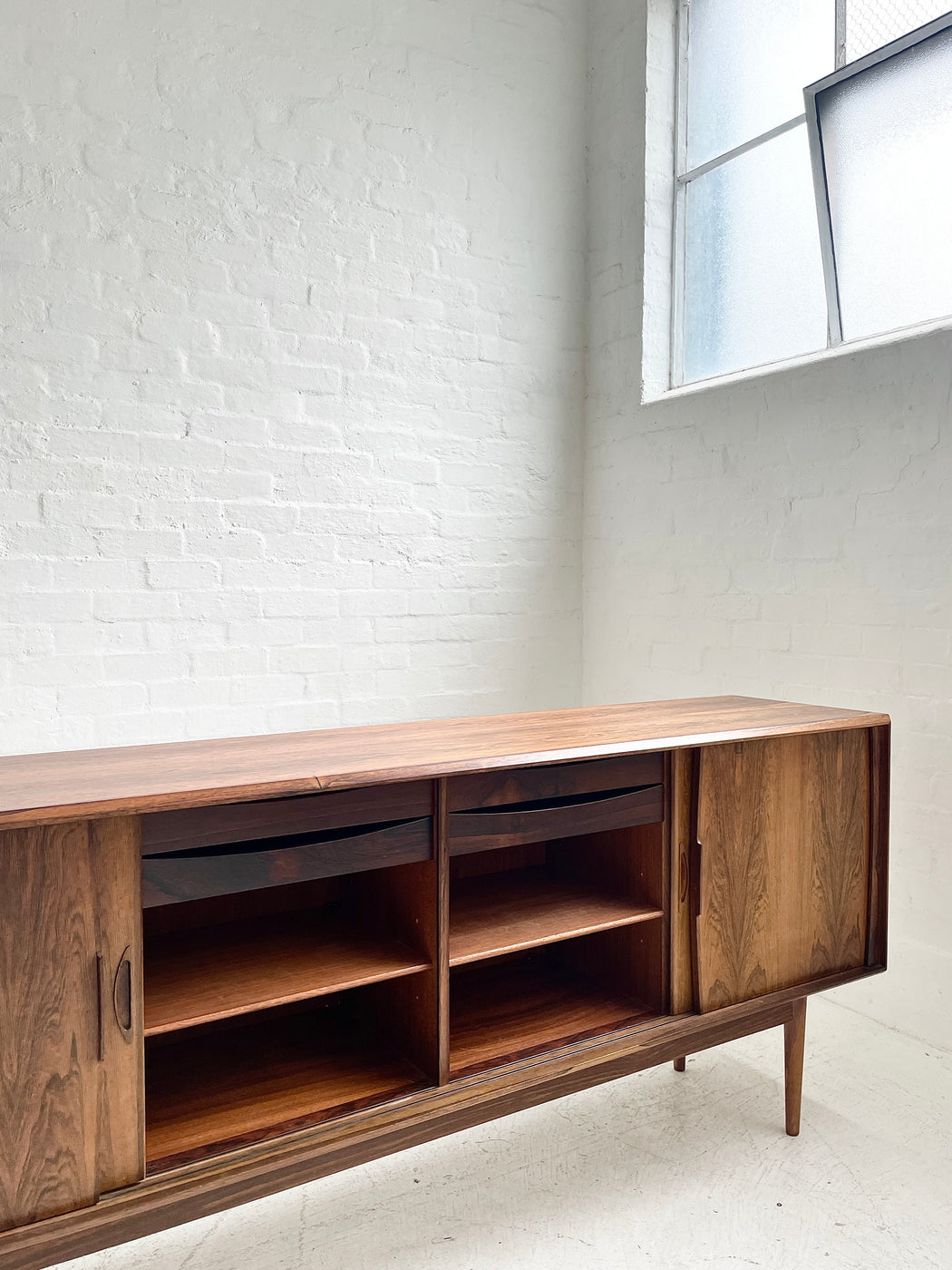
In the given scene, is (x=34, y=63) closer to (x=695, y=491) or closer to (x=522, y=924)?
(x=695, y=491)

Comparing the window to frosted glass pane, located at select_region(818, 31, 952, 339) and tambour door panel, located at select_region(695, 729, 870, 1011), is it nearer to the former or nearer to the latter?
frosted glass pane, located at select_region(818, 31, 952, 339)

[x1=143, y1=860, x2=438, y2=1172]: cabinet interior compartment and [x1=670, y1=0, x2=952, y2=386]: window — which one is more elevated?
[x1=670, y1=0, x2=952, y2=386]: window

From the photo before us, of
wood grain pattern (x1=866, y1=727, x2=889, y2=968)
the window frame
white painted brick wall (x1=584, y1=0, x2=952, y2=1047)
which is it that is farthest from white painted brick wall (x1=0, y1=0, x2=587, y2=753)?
wood grain pattern (x1=866, y1=727, x2=889, y2=968)

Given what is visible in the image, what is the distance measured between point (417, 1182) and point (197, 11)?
9.80 ft

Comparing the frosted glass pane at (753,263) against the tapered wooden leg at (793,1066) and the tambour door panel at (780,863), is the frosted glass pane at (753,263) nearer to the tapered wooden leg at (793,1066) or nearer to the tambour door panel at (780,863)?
the tambour door panel at (780,863)

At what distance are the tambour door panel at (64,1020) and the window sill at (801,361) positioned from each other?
2.20 m

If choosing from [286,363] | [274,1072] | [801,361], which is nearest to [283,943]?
[274,1072]

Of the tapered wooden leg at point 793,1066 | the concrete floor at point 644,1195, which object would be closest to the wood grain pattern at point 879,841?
the tapered wooden leg at point 793,1066

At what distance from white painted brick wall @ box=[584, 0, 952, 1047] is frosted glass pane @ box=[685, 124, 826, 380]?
0.58 ft

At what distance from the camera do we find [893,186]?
8.32ft

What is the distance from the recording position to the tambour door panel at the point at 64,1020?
1.21 m

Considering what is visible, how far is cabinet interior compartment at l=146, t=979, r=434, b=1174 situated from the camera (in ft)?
4.69

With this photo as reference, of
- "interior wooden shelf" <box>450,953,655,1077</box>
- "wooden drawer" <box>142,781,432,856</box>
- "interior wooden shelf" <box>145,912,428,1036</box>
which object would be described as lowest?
"interior wooden shelf" <box>450,953,655,1077</box>

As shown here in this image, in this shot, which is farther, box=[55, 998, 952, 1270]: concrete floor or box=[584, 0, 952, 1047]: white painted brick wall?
box=[584, 0, 952, 1047]: white painted brick wall
